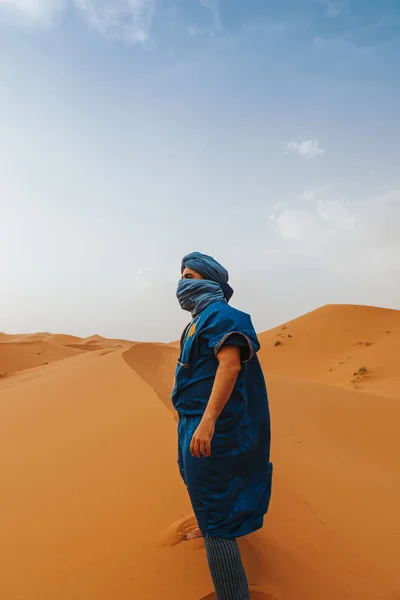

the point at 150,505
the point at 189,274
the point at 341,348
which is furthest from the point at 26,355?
the point at 189,274

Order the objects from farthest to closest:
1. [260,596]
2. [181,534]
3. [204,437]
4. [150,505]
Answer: [150,505] → [181,534] → [260,596] → [204,437]

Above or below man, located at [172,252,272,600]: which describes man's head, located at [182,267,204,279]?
above

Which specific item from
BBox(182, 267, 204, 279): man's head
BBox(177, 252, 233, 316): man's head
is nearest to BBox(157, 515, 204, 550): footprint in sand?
BBox(177, 252, 233, 316): man's head

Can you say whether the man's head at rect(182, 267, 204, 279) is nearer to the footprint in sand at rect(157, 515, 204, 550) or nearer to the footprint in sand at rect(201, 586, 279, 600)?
the footprint in sand at rect(157, 515, 204, 550)

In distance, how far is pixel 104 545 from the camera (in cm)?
196

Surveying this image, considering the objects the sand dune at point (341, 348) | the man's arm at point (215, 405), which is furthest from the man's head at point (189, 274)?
the sand dune at point (341, 348)

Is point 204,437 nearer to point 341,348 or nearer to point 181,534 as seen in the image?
point 181,534

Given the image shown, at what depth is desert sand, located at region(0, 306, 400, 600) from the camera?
5.90 ft

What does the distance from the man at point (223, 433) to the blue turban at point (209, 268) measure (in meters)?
→ 0.14

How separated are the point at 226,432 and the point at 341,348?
63.7 ft

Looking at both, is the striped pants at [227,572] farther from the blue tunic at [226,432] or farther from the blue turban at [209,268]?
the blue turban at [209,268]

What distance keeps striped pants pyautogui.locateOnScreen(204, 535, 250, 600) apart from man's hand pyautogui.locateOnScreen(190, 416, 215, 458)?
1.27 feet

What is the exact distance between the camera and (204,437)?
1.42 m

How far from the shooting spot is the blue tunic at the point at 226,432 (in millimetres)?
1492
